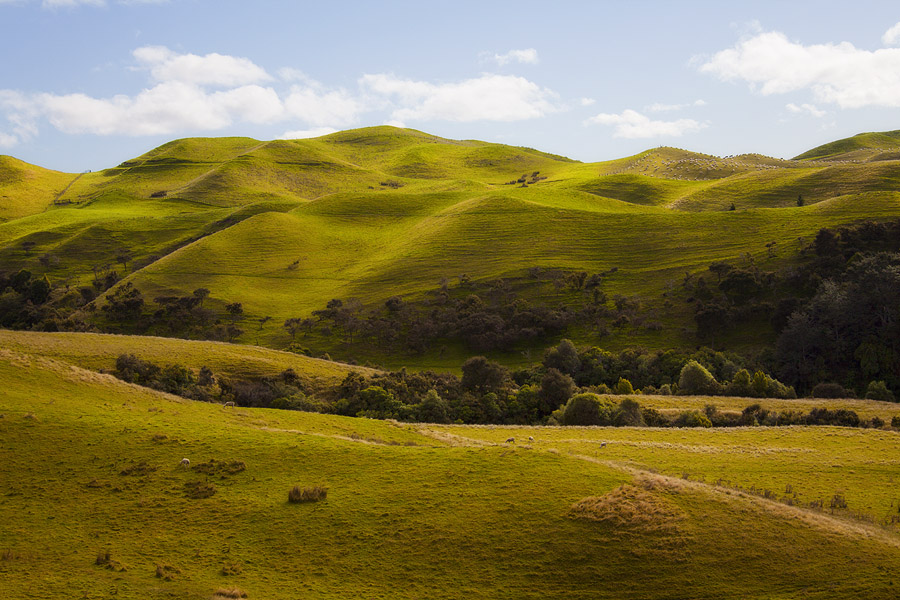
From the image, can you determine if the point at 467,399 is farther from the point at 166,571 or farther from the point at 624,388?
the point at 166,571

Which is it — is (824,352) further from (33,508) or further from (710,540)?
(33,508)

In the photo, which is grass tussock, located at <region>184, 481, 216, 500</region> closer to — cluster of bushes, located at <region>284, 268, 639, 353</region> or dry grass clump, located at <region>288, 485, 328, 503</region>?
dry grass clump, located at <region>288, 485, 328, 503</region>

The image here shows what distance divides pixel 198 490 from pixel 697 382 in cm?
4909

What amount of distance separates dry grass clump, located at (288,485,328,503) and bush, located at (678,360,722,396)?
1793 inches

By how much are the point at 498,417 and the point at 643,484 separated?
28.5 m

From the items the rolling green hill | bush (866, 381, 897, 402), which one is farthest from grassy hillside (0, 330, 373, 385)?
bush (866, 381, 897, 402)

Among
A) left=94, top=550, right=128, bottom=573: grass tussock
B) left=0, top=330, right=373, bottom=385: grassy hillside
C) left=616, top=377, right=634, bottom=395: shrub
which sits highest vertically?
left=0, top=330, right=373, bottom=385: grassy hillside

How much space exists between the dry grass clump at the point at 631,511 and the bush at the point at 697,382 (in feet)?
136

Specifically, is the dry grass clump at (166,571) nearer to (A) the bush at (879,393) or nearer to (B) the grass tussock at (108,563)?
(B) the grass tussock at (108,563)

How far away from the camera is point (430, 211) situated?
151250 millimetres

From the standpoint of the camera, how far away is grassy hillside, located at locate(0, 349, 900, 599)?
19625 millimetres

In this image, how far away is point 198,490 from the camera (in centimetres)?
2516

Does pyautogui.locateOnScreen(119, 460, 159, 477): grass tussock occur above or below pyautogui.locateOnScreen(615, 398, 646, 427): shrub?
above

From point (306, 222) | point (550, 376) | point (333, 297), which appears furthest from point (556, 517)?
point (306, 222)
